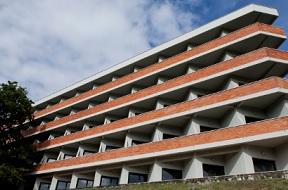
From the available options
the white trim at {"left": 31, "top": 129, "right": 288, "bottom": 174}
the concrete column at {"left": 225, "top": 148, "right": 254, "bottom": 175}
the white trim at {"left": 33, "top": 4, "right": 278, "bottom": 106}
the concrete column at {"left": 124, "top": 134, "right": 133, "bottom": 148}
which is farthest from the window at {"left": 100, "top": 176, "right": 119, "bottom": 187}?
the white trim at {"left": 33, "top": 4, "right": 278, "bottom": 106}

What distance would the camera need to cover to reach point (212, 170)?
73.5 feet

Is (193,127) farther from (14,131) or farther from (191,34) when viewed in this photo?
(14,131)

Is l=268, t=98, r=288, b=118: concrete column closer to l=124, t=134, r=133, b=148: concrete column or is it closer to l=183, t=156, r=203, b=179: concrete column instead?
l=183, t=156, r=203, b=179: concrete column

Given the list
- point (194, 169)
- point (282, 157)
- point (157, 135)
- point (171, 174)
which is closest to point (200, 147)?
point (194, 169)

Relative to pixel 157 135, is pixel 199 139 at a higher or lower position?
lower

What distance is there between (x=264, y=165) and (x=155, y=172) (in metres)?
8.17

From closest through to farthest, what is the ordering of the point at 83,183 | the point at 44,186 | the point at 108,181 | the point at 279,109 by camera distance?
the point at 279,109 < the point at 108,181 < the point at 83,183 < the point at 44,186

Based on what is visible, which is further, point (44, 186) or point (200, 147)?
point (44, 186)

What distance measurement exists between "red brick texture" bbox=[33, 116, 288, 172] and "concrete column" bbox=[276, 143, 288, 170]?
202 cm

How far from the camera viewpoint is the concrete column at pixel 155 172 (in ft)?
76.2

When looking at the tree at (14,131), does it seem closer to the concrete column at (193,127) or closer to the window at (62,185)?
the window at (62,185)

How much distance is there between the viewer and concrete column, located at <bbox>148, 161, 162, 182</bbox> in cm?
2322

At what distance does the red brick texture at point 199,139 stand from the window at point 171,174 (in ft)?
6.78

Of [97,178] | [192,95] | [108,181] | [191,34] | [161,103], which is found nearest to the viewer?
[192,95]
